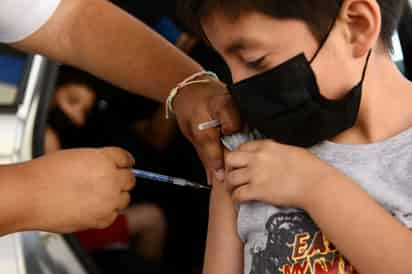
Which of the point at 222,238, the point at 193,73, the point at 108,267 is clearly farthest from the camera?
the point at 108,267

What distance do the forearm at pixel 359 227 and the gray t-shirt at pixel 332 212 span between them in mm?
23

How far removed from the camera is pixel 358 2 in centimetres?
112

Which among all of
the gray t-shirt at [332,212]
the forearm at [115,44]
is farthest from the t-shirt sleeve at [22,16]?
the gray t-shirt at [332,212]

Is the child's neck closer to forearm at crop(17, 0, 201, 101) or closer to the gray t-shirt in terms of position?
the gray t-shirt

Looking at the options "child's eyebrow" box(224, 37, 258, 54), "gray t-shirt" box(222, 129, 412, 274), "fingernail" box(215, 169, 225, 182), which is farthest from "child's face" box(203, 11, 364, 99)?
"fingernail" box(215, 169, 225, 182)

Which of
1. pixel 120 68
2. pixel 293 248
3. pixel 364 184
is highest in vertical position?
pixel 120 68

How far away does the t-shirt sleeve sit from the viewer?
147 cm

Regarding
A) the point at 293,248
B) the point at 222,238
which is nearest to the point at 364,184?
the point at 293,248

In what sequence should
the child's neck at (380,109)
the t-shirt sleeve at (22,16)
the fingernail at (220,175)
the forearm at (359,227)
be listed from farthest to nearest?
1. the t-shirt sleeve at (22,16)
2. the fingernail at (220,175)
3. the child's neck at (380,109)
4. the forearm at (359,227)

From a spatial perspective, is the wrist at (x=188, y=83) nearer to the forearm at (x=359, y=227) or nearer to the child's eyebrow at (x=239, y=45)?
the child's eyebrow at (x=239, y=45)

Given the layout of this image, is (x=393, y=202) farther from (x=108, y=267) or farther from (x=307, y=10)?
(x=108, y=267)

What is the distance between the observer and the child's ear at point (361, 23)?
1.13m

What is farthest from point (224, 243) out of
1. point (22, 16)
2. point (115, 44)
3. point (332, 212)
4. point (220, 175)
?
point (22, 16)

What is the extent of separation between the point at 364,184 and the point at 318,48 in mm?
241
